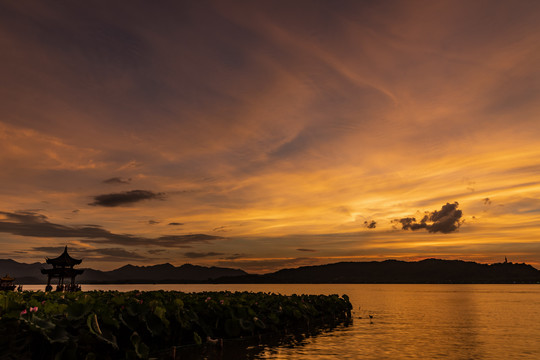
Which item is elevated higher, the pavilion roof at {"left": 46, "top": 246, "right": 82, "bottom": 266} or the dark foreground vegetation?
the pavilion roof at {"left": 46, "top": 246, "right": 82, "bottom": 266}

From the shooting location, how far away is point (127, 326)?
17266 mm

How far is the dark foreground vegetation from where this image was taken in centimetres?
1368

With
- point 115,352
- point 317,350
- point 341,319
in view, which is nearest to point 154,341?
point 115,352

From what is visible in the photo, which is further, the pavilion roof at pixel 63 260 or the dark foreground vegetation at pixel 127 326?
the pavilion roof at pixel 63 260

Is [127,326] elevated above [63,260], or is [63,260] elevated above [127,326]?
[63,260]

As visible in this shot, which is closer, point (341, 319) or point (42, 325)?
point (42, 325)

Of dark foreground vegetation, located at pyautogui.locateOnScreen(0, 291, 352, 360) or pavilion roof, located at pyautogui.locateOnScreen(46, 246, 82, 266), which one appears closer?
dark foreground vegetation, located at pyautogui.locateOnScreen(0, 291, 352, 360)

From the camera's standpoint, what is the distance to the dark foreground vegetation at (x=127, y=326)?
44.9 ft

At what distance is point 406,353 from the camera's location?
2402 cm

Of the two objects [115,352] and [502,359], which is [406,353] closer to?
[502,359]

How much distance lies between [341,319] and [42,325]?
33.6 metres

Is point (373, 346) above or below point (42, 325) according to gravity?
below

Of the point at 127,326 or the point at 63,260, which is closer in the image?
the point at 127,326

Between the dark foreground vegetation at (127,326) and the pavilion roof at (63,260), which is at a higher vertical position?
the pavilion roof at (63,260)
